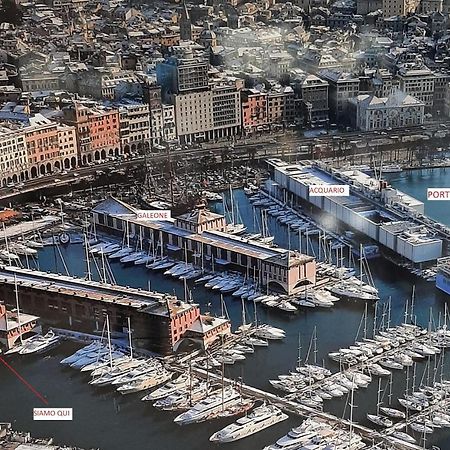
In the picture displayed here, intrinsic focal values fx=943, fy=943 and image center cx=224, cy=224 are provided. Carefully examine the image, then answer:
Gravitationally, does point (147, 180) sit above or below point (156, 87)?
below

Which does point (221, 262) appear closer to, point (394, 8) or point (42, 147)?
point (42, 147)

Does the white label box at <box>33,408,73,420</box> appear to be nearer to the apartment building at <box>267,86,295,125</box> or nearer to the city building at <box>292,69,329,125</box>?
the apartment building at <box>267,86,295,125</box>

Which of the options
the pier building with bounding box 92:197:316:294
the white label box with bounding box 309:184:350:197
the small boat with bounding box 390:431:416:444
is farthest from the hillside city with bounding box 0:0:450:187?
the small boat with bounding box 390:431:416:444

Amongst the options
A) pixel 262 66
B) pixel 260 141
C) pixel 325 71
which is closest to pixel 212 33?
pixel 262 66

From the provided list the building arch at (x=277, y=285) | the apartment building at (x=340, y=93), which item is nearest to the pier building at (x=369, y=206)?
the building arch at (x=277, y=285)

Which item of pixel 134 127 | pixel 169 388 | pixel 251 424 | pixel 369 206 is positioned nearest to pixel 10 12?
pixel 134 127

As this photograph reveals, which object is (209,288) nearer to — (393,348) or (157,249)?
(157,249)

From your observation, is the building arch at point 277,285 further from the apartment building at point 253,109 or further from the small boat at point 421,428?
the apartment building at point 253,109
